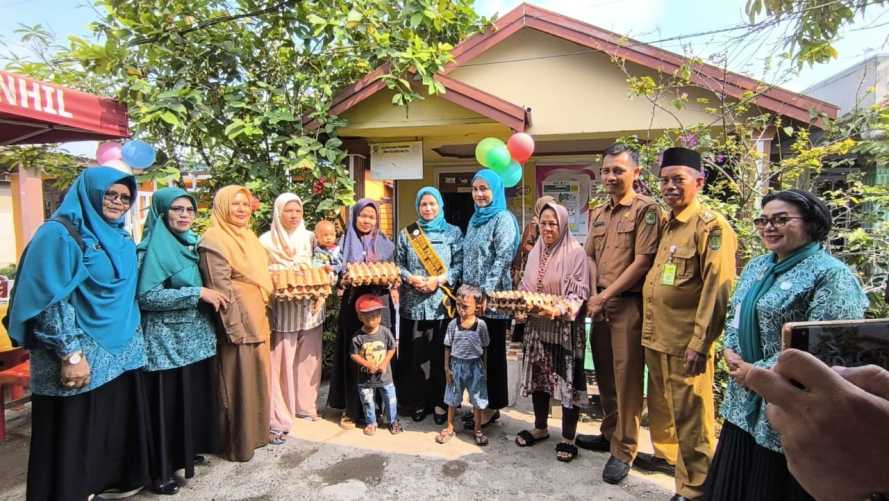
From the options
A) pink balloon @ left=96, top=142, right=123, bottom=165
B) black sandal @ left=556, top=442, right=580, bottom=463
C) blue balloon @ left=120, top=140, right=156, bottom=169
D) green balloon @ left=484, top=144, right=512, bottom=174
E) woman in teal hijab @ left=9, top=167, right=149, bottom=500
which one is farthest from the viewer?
pink balloon @ left=96, top=142, right=123, bottom=165

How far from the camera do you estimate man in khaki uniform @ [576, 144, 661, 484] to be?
2836mm

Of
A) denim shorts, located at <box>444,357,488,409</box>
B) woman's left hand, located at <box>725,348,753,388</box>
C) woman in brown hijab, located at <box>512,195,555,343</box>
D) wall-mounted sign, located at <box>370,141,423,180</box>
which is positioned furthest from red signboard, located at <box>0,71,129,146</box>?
woman's left hand, located at <box>725,348,753,388</box>

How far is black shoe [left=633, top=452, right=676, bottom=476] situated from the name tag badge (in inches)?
49.1

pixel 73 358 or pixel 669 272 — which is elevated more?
pixel 669 272

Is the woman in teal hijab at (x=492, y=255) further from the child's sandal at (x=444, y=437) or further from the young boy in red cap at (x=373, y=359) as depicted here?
the young boy in red cap at (x=373, y=359)

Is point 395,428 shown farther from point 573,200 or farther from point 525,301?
point 573,200

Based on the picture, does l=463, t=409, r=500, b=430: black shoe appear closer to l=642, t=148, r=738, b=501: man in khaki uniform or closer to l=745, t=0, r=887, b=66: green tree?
l=642, t=148, r=738, b=501: man in khaki uniform

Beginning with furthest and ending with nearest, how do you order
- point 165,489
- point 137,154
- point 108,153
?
point 108,153 < point 137,154 < point 165,489

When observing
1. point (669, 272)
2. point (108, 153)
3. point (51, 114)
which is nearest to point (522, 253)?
point (669, 272)

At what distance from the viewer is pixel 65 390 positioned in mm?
2275

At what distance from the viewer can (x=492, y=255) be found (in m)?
3.49

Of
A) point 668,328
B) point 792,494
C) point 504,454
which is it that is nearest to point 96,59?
point 504,454

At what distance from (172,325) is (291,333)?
0.99 meters

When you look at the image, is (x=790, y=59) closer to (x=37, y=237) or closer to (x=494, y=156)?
(x=494, y=156)
